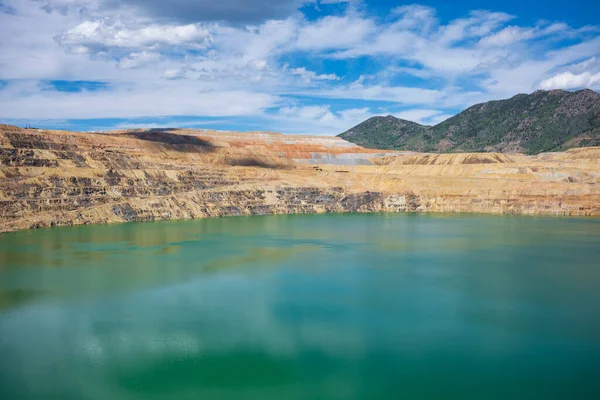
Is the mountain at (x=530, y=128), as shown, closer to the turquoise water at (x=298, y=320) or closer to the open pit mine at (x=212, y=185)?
the open pit mine at (x=212, y=185)

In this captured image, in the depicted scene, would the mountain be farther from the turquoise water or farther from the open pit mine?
the turquoise water

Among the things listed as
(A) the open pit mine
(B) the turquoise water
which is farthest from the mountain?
(B) the turquoise water

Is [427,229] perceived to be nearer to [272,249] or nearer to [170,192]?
[272,249]

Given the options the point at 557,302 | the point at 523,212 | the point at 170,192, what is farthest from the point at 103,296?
the point at 523,212

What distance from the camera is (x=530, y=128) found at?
168m

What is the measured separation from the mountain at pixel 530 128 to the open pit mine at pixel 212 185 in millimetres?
60194

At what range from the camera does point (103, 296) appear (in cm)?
2617

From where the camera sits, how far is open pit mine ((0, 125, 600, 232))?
55562mm

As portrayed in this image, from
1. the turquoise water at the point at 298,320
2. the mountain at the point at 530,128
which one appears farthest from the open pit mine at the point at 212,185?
the mountain at the point at 530,128

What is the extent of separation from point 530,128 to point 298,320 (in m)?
166

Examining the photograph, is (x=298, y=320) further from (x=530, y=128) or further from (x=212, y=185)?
(x=530, y=128)

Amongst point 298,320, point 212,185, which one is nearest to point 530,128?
point 212,185

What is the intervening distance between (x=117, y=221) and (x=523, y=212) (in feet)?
166

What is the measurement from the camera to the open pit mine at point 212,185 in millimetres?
55562
